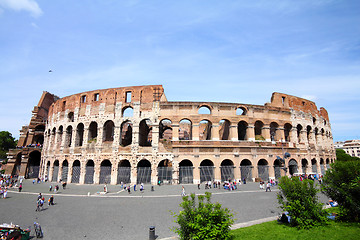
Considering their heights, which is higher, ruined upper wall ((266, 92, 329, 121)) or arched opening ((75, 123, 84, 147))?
ruined upper wall ((266, 92, 329, 121))

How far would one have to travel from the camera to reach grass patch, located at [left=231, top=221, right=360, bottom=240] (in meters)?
6.91

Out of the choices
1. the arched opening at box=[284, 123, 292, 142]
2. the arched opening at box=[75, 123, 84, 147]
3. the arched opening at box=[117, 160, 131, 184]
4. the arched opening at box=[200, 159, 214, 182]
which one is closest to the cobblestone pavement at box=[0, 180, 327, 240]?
the arched opening at box=[117, 160, 131, 184]

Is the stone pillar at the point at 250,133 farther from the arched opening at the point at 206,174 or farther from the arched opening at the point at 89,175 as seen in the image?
the arched opening at the point at 89,175

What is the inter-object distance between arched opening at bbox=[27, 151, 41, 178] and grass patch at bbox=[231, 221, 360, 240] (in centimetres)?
3945

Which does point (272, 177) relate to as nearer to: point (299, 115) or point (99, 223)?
point (299, 115)

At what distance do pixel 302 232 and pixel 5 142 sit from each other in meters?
71.6

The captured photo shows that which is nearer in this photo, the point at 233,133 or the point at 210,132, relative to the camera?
the point at 233,133

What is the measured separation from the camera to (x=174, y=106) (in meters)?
25.1

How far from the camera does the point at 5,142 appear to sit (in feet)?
176

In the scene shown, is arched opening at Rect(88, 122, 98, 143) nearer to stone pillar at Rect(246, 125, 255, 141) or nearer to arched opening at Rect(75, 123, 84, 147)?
arched opening at Rect(75, 123, 84, 147)

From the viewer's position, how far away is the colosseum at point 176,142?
2372cm

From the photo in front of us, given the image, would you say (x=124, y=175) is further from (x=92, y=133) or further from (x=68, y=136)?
(x=68, y=136)

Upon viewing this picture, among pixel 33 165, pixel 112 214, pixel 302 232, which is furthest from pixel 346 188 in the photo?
pixel 33 165

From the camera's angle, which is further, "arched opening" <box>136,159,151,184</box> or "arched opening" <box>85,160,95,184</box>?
"arched opening" <box>85,160,95,184</box>
